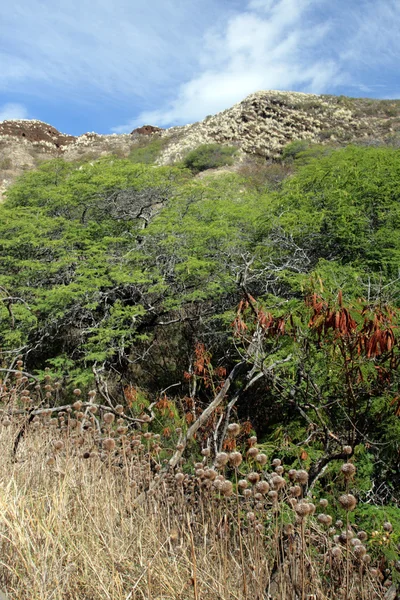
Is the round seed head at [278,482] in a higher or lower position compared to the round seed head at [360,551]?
higher

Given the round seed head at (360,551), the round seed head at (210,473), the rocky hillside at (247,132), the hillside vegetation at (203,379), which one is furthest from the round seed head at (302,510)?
the rocky hillside at (247,132)

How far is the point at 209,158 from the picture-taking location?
2852 centimetres

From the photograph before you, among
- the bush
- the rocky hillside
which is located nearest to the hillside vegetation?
the bush

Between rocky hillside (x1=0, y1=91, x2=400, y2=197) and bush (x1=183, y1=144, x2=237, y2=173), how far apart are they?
142 centimetres

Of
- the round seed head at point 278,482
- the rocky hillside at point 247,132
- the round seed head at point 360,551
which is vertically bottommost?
the round seed head at point 360,551

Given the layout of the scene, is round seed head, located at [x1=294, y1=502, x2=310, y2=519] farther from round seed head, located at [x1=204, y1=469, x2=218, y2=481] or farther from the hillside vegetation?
round seed head, located at [x1=204, y1=469, x2=218, y2=481]

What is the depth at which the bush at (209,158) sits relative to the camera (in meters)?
28.1

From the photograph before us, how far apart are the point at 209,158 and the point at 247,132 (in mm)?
7134

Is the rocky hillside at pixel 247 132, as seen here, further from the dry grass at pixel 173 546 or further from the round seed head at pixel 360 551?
the round seed head at pixel 360 551

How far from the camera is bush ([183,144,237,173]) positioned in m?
28.1

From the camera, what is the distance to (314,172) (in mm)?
10062

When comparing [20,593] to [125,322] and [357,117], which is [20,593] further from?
[357,117]

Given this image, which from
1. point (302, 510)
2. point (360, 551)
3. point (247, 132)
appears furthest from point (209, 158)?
point (302, 510)

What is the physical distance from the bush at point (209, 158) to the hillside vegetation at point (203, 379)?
48.5 ft
